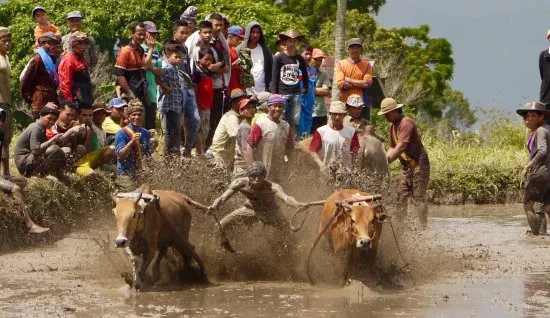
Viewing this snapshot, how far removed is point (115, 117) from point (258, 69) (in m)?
2.54

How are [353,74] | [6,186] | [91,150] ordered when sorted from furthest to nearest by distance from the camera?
[353,74] < [91,150] < [6,186]

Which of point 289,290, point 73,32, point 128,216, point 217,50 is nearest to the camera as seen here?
point 128,216

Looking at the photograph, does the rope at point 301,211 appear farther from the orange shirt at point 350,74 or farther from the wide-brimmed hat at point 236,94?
the orange shirt at point 350,74

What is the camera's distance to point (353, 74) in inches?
845

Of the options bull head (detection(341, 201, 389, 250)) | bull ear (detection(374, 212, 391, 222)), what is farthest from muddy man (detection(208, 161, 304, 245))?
bull ear (detection(374, 212, 391, 222))

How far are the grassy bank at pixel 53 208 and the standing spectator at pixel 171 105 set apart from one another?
1093 millimetres

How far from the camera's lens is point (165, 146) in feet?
63.2

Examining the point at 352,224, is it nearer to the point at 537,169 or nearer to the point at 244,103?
the point at 244,103

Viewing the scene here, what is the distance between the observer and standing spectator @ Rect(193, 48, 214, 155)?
65.3 ft

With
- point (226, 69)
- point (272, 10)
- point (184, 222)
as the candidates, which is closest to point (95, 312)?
point (184, 222)

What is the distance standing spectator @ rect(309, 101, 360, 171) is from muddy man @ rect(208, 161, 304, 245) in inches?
75.0

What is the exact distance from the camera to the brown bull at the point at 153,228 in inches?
566

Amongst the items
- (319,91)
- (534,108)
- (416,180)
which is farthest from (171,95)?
(534,108)

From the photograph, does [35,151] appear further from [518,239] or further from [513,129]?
[513,129]
